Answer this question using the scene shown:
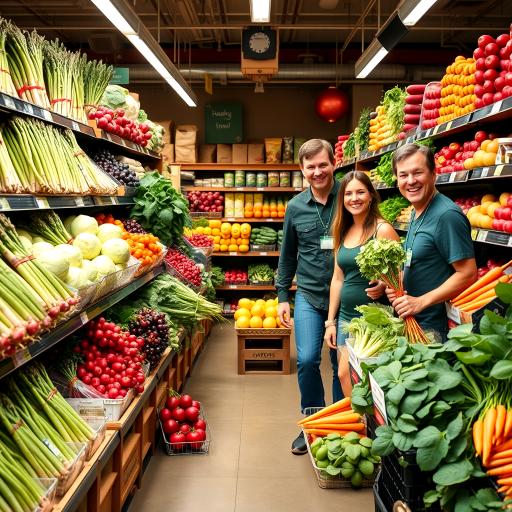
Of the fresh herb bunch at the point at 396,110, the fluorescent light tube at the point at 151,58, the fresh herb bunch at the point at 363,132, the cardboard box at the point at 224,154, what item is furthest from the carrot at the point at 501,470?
the cardboard box at the point at 224,154

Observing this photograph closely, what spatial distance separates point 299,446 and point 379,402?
92.8 inches

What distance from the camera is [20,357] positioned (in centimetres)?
206

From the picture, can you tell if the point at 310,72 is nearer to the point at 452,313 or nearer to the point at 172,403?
the point at 172,403

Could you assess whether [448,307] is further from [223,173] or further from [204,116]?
[204,116]

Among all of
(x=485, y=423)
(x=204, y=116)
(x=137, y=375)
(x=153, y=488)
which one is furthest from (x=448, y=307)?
(x=204, y=116)

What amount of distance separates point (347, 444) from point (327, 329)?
2.42 ft

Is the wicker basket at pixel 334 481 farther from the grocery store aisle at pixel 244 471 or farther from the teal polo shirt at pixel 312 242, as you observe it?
the teal polo shirt at pixel 312 242

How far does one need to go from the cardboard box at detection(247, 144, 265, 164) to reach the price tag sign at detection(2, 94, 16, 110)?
7177 mm

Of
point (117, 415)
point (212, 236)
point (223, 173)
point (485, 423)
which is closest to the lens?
point (485, 423)

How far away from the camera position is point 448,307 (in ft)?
10.0

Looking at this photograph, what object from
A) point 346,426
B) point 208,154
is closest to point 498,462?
point 346,426

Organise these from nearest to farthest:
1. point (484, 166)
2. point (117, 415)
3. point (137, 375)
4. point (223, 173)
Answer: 1. point (117, 415)
2. point (137, 375)
3. point (484, 166)
4. point (223, 173)

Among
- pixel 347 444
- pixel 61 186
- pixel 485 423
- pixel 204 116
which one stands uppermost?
pixel 204 116

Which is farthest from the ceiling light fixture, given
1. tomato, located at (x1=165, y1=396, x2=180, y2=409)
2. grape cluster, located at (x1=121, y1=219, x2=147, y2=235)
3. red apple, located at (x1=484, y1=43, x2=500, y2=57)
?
tomato, located at (x1=165, y1=396, x2=180, y2=409)
